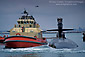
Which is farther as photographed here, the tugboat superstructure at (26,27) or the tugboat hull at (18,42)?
the tugboat superstructure at (26,27)

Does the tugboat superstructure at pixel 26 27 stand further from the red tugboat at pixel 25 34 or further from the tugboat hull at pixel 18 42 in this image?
the tugboat hull at pixel 18 42

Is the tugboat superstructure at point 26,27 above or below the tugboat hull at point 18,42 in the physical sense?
above

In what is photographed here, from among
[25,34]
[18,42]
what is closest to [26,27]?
[25,34]

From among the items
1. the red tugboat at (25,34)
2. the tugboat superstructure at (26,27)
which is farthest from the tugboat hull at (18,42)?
the tugboat superstructure at (26,27)

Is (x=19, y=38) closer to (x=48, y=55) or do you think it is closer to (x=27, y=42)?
(x=27, y=42)

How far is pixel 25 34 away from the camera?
89.8 ft

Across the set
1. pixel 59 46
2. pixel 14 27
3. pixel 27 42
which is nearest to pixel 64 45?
pixel 59 46

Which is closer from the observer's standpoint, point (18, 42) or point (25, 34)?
point (18, 42)

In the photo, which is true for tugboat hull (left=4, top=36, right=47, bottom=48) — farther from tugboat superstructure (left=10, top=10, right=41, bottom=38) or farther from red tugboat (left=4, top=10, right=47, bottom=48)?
tugboat superstructure (left=10, top=10, right=41, bottom=38)

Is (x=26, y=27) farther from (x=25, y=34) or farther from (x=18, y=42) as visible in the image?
(x=18, y=42)

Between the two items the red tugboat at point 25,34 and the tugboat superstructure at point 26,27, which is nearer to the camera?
the red tugboat at point 25,34

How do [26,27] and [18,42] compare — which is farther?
[26,27]

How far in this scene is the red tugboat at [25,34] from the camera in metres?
24.4

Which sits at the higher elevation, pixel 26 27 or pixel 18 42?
pixel 26 27
